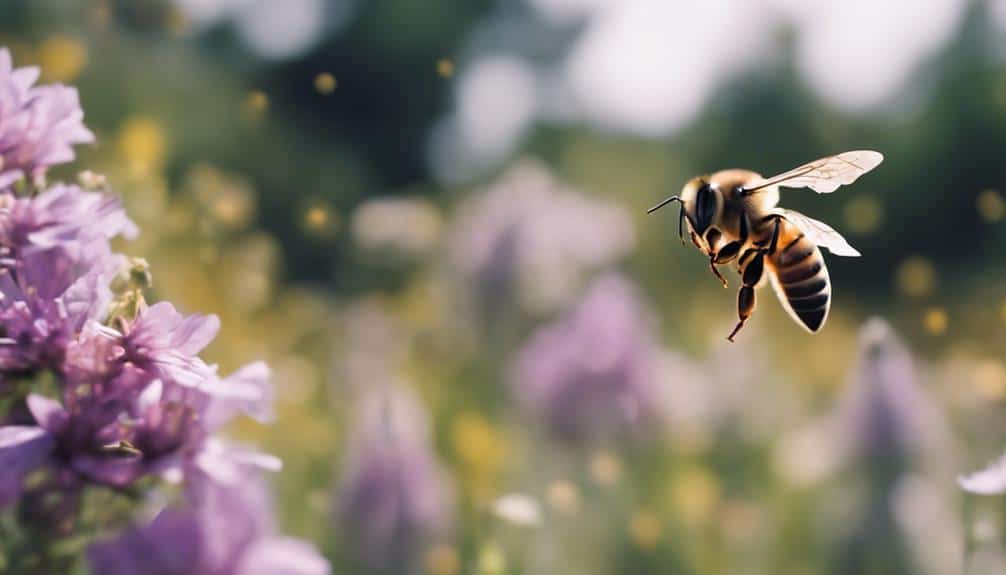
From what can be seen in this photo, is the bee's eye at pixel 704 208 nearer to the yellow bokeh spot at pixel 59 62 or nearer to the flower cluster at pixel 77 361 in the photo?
the flower cluster at pixel 77 361

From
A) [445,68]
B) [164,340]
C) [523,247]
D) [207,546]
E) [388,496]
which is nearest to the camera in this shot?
[164,340]

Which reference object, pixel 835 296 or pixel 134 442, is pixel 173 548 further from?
pixel 835 296

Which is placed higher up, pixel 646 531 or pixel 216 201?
pixel 216 201

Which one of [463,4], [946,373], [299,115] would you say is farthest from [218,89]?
[946,373]

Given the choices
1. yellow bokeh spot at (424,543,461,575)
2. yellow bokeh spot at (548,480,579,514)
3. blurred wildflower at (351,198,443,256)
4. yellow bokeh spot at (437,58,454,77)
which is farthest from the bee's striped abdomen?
blurred wildflower at (351,198,443,256)

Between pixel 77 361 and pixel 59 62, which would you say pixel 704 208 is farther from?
pixel 59 62

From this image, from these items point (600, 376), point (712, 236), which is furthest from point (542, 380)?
point (712, 236)

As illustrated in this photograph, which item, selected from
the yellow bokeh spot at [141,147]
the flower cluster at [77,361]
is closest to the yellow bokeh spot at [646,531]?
the yellow bokeh spot at [141,147]
